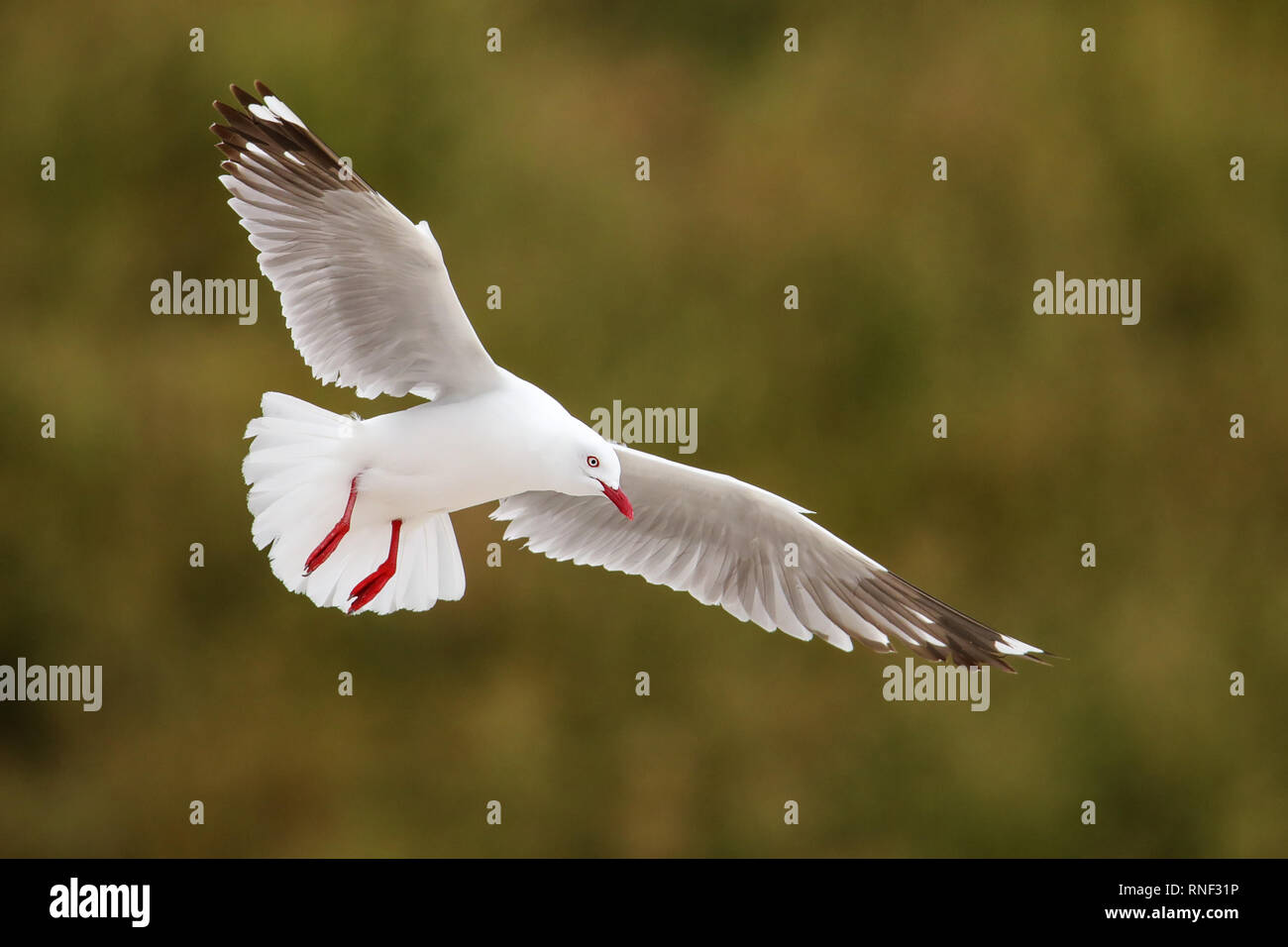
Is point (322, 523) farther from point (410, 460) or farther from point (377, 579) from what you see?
point (410, 460)

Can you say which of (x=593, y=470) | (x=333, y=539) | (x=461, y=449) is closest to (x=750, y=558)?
(x=593, y=470)

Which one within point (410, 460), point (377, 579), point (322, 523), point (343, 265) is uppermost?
point (343, 265)

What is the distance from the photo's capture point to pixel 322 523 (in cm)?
452

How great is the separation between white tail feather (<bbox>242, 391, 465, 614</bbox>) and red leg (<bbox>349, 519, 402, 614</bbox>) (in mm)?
28

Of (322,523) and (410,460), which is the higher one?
(410,460)

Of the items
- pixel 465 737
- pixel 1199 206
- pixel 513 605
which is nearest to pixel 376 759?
pixel 465 737

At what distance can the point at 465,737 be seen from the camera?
8336 mm

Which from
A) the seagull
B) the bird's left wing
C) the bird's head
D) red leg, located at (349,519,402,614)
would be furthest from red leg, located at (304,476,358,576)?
the bird's left wing

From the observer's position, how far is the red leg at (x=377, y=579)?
4.56m

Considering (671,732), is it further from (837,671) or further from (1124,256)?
(1124,256)

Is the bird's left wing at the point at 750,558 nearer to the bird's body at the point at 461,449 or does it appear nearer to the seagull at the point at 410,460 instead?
the seagull at the point at 410,460

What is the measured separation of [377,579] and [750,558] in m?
1.04

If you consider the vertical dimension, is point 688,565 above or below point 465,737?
above

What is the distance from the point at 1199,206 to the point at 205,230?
4.86m
